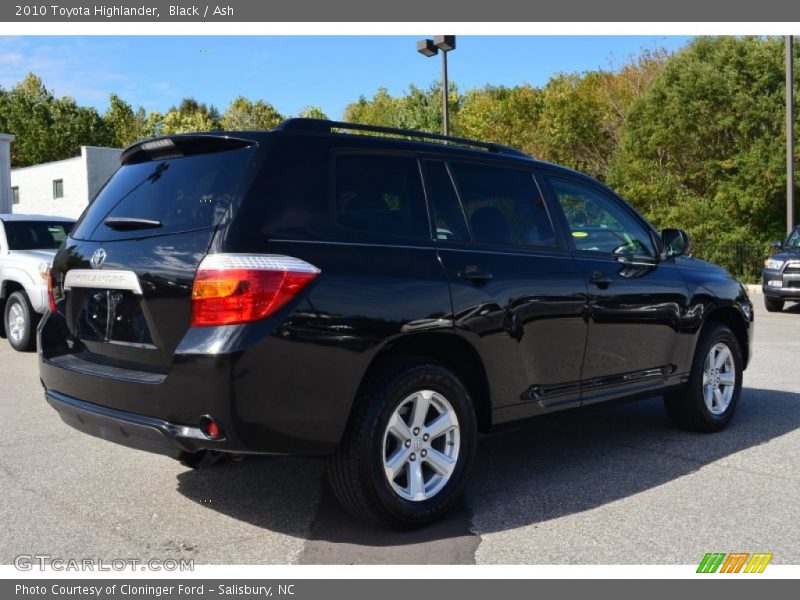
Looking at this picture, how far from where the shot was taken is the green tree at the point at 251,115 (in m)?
63.1

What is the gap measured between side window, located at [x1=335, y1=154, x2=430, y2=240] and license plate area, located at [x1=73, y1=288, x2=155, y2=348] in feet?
3.35

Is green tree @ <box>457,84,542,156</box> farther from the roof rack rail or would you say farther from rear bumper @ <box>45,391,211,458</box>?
rear bumper @ <box>45,391,211,458</box>

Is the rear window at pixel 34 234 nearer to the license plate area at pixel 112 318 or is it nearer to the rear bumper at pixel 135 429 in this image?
the license plate area at pixel 112 318

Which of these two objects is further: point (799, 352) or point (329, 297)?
point (799, 352)

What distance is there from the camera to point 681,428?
612cm

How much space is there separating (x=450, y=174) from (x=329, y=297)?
125 centimetres

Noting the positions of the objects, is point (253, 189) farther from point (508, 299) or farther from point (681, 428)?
point (681, 428)

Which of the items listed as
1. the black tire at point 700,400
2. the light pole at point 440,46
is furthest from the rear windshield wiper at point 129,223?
the light pole at point 440,46

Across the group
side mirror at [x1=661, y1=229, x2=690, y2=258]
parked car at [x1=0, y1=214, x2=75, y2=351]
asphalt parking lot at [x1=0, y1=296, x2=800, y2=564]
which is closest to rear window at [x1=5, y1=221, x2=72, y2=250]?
parked car at [x1=0, y1=214, x2=75, y2=351]

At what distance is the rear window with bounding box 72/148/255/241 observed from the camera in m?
3.68

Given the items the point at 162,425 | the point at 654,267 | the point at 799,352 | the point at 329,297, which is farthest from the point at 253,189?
the point at 799,352

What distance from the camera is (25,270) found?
9.88m

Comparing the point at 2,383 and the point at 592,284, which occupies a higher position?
the point at 592,284

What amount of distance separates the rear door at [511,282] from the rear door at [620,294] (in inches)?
6.8
